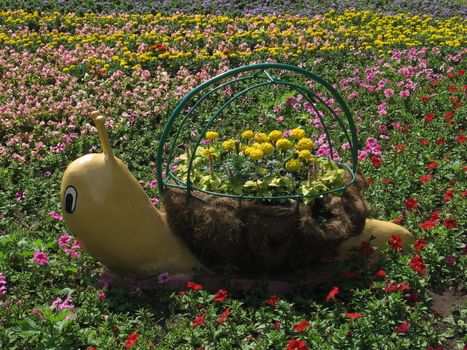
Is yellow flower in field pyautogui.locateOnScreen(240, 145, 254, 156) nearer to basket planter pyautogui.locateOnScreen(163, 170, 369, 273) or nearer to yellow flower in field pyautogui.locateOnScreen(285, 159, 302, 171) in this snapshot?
yellow flower in field pyautogui.locateOnScreen(285, 159, 302, 171)

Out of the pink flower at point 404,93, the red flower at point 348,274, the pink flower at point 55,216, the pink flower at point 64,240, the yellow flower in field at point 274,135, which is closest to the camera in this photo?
the red flower at point 348,274

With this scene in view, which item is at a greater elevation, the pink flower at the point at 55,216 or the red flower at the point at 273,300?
the pink flower at the point at 55,216

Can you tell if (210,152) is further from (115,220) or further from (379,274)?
(379,274)

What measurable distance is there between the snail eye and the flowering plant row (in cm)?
62

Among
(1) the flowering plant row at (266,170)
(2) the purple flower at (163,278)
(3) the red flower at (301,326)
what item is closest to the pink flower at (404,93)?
(1) the flowering plant row at (266,170)

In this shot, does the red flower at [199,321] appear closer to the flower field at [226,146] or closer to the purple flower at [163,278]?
the flower field at [226,146]

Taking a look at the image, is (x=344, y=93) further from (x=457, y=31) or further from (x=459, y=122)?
(x=457, y=31)

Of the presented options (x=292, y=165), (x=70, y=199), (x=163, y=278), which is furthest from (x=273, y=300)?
(x=70, y=199)

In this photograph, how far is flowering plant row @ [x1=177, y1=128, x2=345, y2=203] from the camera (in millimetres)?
3988

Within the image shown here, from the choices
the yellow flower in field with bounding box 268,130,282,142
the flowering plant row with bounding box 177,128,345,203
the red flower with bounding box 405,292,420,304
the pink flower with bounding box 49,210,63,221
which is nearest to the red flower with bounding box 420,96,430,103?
the flowering plant row with bounding box 177,128,345,203

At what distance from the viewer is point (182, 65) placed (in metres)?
8.12

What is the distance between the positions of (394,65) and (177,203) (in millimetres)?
4407

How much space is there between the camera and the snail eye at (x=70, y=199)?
3.91 metres

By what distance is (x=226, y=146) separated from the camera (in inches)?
170
